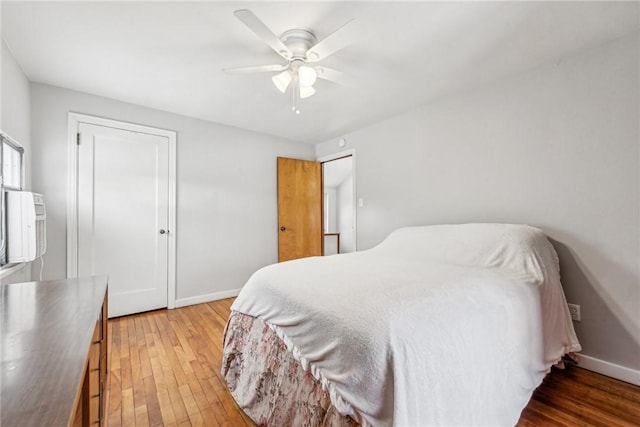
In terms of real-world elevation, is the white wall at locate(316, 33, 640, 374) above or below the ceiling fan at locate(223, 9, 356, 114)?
below

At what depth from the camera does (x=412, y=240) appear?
7.98ft

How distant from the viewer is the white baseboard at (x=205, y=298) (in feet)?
10.3

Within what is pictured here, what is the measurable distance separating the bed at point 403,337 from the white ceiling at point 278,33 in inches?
52.3

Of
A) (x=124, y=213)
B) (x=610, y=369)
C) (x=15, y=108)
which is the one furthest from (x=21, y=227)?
(x=610, y=369)

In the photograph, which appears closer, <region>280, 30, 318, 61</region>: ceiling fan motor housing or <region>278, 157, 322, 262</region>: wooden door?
<region>280, 30, 318, 61</region>: ceiling fan motor housing

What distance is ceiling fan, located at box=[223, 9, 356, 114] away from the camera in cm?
144

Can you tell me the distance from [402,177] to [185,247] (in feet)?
8.90

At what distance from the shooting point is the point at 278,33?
5.64ft

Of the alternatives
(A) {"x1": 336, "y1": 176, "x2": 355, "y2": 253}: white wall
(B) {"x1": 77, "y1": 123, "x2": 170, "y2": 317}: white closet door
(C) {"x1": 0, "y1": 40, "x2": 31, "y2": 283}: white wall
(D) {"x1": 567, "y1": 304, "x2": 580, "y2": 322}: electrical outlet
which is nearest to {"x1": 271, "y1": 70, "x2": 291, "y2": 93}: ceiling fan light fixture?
(C) {"x1": 0, "y1": 40, "x2": 31, "y2": 283}: white wall

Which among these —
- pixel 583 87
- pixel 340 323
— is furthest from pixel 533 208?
pixel 340 323

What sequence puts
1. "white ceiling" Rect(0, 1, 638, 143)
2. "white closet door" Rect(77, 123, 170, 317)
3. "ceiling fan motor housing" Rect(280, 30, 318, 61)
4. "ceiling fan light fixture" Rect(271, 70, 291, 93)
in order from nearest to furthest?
"white ceiling" Rect(0, 1, 638, 143), "ceiling fan motor housing" Rect(280, 30, 318, 61), "ceiling fan light fixture" Rect(271, 70, 291, 93), "white closet door" Rect(77, 123, 170, 317)

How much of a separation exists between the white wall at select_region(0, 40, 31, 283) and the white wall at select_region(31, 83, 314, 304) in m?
0.15

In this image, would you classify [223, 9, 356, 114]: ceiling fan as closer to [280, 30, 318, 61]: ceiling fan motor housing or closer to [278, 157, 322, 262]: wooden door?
[280, 30, 318, 61]: ceiling fan motor housing

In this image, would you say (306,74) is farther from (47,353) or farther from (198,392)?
(198,392)
